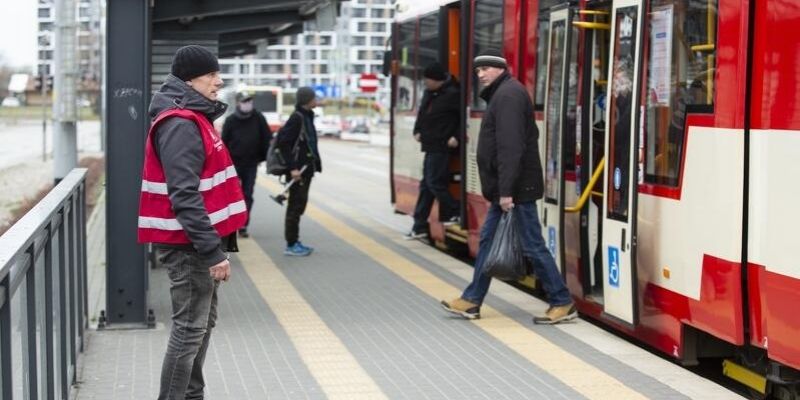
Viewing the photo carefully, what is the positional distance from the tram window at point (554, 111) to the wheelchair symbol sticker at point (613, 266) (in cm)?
130

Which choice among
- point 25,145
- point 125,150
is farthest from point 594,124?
point 25,145

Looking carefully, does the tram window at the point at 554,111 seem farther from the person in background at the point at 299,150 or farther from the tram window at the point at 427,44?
the tram window at the point at 427,44

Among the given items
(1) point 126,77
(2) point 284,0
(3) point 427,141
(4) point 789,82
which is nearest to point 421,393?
(4) point 789,82

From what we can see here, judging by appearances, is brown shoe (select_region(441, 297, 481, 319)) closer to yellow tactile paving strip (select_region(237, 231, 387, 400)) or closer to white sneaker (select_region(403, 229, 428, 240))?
yellow tactile paving strip (select_region(237, 231, 387, 400))

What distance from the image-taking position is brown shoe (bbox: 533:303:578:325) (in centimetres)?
934

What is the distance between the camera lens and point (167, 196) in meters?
5.93

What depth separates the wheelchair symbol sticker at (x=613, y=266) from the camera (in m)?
8.54

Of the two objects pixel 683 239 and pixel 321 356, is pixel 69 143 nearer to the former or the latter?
pixel 321 356

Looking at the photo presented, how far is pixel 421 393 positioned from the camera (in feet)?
24.0

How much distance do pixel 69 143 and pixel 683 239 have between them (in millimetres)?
11909

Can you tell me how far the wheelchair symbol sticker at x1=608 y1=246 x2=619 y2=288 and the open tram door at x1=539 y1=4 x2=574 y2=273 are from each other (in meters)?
1.09

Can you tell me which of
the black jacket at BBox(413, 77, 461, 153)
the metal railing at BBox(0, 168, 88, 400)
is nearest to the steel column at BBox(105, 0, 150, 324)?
the metal railing at BBox(0, 168, 88, 400)

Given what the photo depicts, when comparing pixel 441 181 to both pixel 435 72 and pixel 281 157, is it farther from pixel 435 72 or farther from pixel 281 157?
pixel 281 157

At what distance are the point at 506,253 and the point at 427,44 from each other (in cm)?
Answer: 611
